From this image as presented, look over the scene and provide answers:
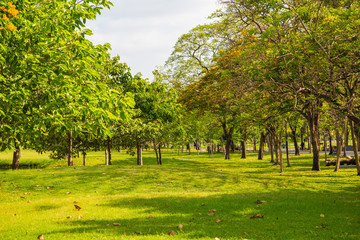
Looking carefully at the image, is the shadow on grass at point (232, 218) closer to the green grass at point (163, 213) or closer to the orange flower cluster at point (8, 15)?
the green grass at point (163, 213)

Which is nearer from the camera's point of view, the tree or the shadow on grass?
the shadow on grass

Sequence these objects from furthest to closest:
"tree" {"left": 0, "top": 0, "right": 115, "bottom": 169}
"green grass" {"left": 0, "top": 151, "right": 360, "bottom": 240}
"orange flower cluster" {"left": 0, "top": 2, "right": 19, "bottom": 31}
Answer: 1. "tree" {"left": 0, "top": 0, "right": 115, "bottom": 169}
2. "green grass" {"left": 0, "top": 151, "right": 360, "bottom": 240}
3. "orange flower cluster" {"left": 0, "top": 2, "right": 19, "bottom": 31}

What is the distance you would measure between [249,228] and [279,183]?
463 inches

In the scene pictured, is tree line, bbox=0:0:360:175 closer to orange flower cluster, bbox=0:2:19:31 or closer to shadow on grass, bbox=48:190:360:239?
orange flower cluster, bbox=0:2:19:31

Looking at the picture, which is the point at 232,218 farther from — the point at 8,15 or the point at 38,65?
the point at 8,15

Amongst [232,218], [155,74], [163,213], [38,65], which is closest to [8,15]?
[38,65]

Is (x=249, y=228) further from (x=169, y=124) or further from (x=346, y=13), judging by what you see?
(x=169, y=124)

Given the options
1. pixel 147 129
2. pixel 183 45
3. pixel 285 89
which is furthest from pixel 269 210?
pixel 183 45

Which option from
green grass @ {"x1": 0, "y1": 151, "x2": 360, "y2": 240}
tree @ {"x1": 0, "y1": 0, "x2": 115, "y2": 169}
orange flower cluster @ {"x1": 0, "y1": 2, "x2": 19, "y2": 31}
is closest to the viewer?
orange flower cluster @ {"x1": 0, "y1": 2, "x2": 19, "y2": 31}

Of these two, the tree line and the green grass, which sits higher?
the tree line

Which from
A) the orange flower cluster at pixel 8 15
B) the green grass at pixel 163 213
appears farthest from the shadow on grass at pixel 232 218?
the orange flower cluster at pixel 8 15

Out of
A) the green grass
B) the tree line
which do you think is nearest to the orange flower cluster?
the tree line

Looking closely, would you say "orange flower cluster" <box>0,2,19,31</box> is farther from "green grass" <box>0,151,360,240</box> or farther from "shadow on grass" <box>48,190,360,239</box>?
"shadow on grass" <box>48,190,360,239</box>

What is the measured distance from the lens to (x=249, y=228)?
8406 mm
